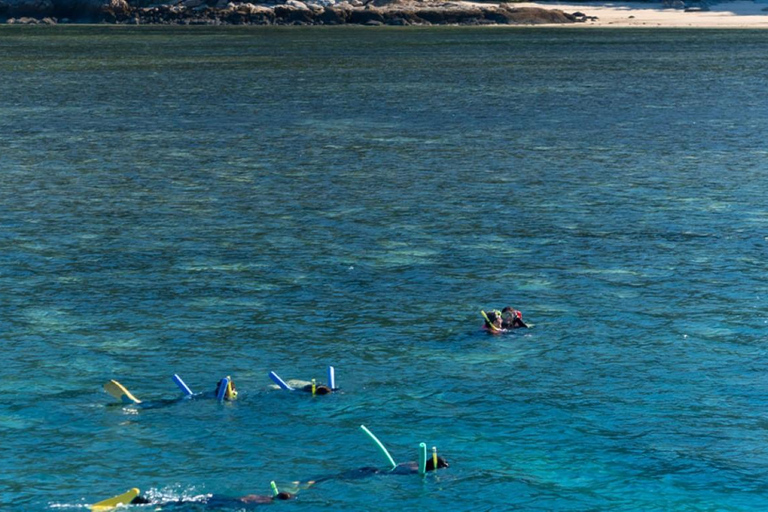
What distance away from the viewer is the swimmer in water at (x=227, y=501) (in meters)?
28.1

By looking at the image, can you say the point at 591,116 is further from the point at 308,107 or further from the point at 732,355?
the point at 732,355

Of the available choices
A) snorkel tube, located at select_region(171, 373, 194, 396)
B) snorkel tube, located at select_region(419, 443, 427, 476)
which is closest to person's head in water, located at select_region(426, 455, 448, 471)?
snorkel tube, located at select_region(419, 443, 427, 476)

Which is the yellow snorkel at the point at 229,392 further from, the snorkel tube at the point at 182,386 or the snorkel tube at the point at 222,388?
the snorkel tube at the point at 182,386

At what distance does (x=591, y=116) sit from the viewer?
99500 mm

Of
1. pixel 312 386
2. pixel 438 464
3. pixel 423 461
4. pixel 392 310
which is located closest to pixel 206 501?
pixel 423 461

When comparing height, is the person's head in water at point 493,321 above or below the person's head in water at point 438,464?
above

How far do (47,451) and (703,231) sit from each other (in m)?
33.3

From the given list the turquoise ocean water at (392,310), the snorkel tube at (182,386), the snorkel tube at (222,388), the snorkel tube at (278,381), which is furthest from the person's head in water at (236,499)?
the snorkel tube at (278,381)

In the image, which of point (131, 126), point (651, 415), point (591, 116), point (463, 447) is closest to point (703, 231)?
point (651, 415)

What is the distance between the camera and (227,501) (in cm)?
2831

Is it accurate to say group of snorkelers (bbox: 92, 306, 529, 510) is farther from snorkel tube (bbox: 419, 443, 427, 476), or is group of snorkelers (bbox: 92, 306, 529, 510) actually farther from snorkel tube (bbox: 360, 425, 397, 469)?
snorkel tube (bbox: 360, 425, 397, 469)

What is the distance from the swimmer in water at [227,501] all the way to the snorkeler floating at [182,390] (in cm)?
576

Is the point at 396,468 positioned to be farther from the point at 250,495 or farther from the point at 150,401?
the point at 150,401

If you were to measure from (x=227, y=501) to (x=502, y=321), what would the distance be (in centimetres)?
1430
